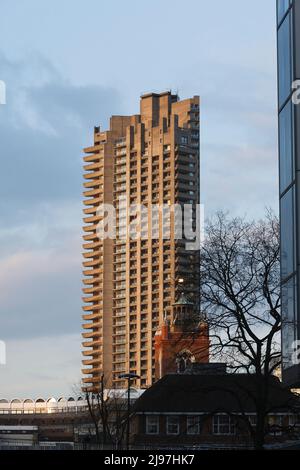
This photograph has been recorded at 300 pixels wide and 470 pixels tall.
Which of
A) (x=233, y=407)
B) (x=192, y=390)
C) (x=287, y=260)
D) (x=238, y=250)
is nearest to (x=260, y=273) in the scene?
(x=238, y=250)

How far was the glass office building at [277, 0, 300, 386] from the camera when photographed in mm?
43562

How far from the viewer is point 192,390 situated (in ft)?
200

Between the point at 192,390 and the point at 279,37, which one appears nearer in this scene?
the point at 279,37

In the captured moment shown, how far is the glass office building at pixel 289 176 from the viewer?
143 feet

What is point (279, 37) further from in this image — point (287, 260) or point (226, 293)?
point (226, 293)

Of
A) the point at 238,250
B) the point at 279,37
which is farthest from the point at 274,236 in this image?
the point at 279,37

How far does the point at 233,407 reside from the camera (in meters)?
119

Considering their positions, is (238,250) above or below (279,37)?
below

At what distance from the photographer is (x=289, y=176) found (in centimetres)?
4484

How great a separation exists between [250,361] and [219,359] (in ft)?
5.40

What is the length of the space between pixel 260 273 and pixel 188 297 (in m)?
3.93
